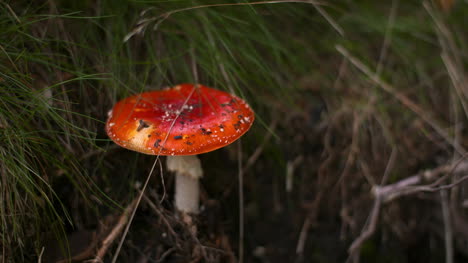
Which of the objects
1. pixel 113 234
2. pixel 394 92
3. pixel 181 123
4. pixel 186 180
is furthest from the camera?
pixel 394 92

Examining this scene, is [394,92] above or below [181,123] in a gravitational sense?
above

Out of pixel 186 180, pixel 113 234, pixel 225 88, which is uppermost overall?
pixel 225 88

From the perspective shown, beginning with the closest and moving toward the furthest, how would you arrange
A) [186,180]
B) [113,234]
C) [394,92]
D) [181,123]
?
[181,123] < [113,234] < [186,180] < [394,92]

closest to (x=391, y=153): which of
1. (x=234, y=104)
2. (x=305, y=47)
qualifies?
(x=305, y=47)

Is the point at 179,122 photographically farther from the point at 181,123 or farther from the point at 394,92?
the point at 394,92

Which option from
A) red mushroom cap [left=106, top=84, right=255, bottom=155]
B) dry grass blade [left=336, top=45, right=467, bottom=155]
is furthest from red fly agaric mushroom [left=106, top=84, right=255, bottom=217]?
dry grass blade [left=336, top=45, right=467, bottom=155]

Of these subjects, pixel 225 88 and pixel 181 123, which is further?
pixel 225 88

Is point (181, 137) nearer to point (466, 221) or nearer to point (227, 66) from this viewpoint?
point (227, 66)

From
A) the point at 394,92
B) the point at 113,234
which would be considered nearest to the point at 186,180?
the point at 113,234
